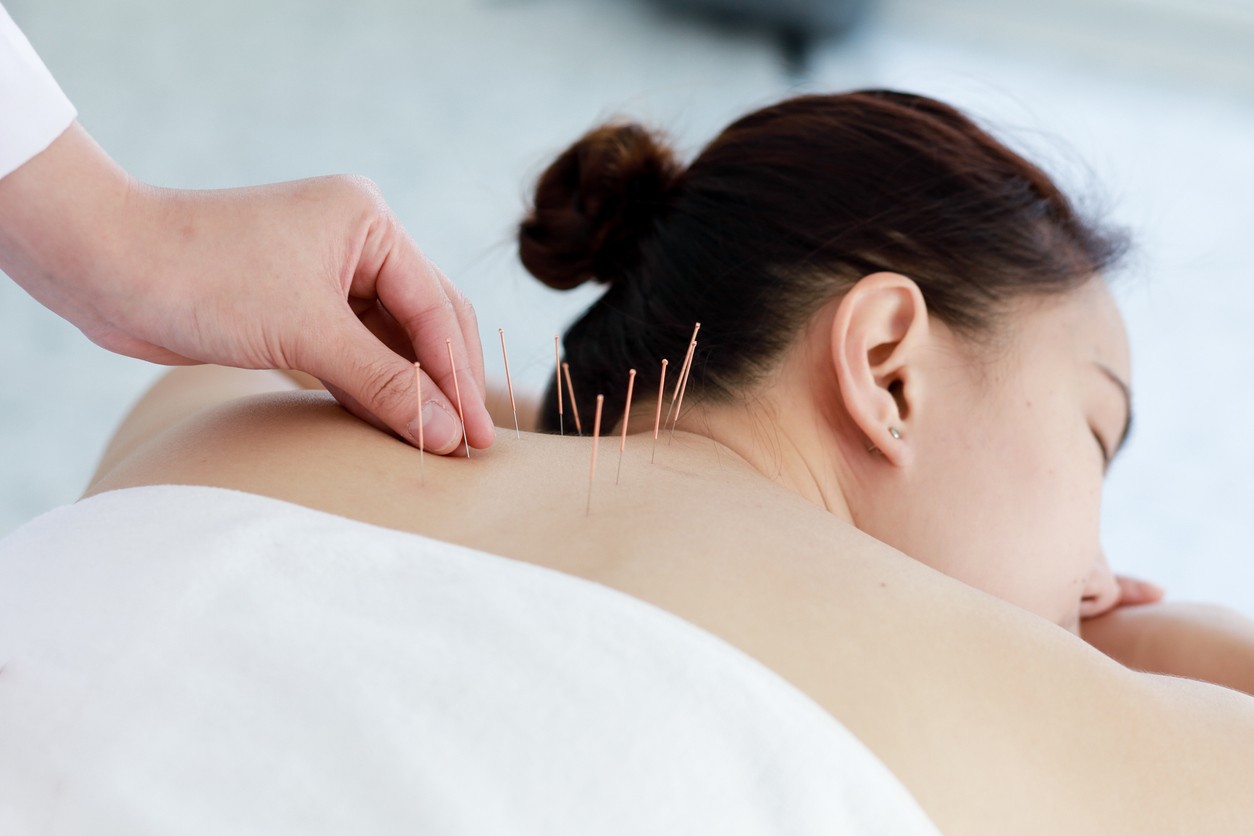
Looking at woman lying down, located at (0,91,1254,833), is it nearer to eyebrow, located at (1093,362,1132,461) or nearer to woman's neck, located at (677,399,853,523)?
woman's neck, located at (677,399,853,523)

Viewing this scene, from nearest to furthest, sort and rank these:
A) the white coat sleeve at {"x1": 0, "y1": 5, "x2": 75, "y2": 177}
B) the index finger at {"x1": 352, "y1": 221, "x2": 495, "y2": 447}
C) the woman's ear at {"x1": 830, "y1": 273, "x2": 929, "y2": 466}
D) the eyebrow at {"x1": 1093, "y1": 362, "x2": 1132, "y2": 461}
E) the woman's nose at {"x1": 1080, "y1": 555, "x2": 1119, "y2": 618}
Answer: the white coat sleeve at {"x1": 0, "y1": 5, "x2": 75, "y2": 177} → the index finger at {"x1": 352, "y1": 221, "x2": 495, "y2": 447} → the woman's ear at {"x1": 830, "y1": 273, "x2": 929, "y2": 466} → the eyebrow at {"x1": 1093, "y1": 362, "x2": 1132, "y2": 461} → the woman's nose at {"x1": 1080, "y1": 555, "x2": 1119, "y2": 618}

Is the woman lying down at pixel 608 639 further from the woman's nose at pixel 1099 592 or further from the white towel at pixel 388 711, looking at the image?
the woman's nose at pixel 1099 592

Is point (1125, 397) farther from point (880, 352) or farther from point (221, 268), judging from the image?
point (221, 268)

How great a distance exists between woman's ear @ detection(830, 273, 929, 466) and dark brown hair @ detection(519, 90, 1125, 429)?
66 mm

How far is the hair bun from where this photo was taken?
58.4 inches

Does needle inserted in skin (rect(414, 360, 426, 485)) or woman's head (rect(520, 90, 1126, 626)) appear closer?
needle inserted in skin (rect(414, 360, 426, 485))

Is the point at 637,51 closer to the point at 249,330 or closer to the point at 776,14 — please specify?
the point at 776,14

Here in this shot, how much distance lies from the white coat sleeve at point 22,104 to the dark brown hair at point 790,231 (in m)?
0.66

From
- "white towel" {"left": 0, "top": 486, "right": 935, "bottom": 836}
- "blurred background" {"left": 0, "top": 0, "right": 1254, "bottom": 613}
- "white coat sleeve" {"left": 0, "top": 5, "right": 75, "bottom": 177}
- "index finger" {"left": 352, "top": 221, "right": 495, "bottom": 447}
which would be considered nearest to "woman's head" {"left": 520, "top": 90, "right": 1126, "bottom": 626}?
"index finger" {"left": 352, "top": 221, "right": 495, "bottom": 447}

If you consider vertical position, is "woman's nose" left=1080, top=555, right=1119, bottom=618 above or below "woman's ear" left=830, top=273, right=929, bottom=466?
below

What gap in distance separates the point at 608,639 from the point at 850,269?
661 millimetres

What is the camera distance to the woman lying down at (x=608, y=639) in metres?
0.74

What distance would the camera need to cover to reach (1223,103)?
334cm

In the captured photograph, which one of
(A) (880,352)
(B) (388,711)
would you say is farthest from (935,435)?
(B) (388,711)
